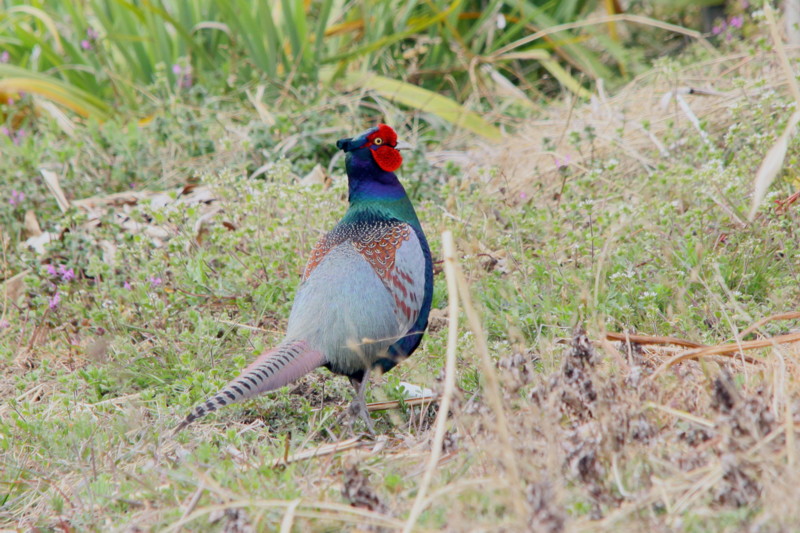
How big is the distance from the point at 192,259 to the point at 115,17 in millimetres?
3444

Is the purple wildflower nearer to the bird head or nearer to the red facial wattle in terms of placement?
the bird head

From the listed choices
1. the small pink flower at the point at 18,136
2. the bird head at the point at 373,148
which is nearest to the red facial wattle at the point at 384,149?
the bird head at the point at 373,148

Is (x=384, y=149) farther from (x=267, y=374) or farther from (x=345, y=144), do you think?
(x=267, y=374)

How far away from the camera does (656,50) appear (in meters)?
7.96

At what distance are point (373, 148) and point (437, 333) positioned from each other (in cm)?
91

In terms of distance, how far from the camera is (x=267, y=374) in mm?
3070

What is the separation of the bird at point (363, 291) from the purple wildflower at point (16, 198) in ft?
8.39

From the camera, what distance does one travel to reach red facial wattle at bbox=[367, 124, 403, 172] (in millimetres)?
3822

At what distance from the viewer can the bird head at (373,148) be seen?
3.82 metres

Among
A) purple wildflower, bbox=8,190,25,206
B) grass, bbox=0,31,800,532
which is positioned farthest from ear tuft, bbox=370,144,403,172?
purple wildflower, bbox=8,190,25,206

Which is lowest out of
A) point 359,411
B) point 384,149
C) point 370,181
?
point 359,411

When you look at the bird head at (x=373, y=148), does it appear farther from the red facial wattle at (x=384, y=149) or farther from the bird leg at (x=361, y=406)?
the bird leg at (x=361, y=406)

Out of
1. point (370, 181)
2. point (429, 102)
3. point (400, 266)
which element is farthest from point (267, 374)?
point (429, 102)

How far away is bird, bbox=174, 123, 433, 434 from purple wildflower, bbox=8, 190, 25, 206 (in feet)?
8.39
